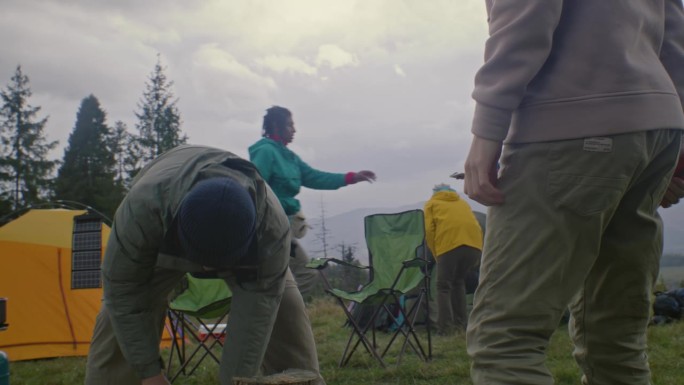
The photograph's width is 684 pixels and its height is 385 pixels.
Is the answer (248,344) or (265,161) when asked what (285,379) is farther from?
(265,161)

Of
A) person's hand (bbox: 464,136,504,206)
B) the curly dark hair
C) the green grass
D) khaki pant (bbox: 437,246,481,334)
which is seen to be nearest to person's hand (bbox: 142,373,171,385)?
person's hand (bbox: 464,136,504,206)

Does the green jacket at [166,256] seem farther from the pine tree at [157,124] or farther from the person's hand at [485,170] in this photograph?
the pine tree at [157,124]

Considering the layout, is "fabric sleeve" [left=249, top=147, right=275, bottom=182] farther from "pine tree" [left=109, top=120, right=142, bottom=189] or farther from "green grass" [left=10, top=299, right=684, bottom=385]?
"pine tree" [left=109, top=120, right=142, bottom=189]

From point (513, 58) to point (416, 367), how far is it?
10.6ft

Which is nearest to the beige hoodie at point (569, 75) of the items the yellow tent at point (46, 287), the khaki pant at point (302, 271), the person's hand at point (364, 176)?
the khaki pant at point (302, 271)

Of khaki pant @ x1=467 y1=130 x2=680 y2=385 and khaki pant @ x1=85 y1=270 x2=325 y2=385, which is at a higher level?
khaki pant @ x1=467 y1=130 x2=680 y2=385

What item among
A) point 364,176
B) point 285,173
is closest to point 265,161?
point 285,173

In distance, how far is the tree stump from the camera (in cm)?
214

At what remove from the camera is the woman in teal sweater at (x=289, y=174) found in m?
4.70

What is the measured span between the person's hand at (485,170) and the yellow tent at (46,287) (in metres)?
4.45

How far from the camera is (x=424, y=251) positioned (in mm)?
5207

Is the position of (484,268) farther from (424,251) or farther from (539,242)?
(424,251)

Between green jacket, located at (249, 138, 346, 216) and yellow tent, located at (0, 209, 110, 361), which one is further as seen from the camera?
yellow tent, located at (0, 209, 110, 361)

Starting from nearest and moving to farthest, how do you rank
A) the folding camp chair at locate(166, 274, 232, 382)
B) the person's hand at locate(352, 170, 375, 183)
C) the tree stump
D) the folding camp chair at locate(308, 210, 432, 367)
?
the tree stump
the folding camp chair at locate(166, 274, 232, 382)
the folding camp chair at locate(308, 210, 432, 367)
the person's hand at locate(352, 170, 375, 183)
